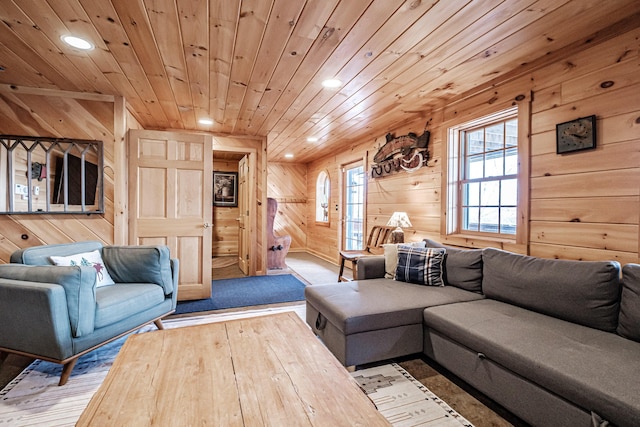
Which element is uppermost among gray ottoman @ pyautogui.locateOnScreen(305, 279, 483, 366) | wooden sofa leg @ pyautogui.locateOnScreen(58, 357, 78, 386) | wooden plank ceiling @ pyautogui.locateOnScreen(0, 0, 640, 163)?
wooden plank ceiling @ pyautogui.locateOnScreen(0, 0, 640, 163)

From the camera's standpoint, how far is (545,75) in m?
2.37

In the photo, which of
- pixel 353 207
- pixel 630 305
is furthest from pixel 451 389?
pixel 353 207

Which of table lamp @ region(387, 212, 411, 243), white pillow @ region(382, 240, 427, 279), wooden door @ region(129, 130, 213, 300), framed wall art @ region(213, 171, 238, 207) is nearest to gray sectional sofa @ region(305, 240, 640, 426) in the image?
white pillow @ region(382, 240, 427, 279)

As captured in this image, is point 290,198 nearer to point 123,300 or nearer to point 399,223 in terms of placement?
point 399,223

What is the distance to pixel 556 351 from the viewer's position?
1471 millimetres

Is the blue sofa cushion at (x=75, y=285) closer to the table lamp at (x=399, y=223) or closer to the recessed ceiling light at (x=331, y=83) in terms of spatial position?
the recessed ceiling light at (x=331, y=83)

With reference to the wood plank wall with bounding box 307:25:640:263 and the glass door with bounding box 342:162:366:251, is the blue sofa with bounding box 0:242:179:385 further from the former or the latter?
the glass door with bounding box 342:162:366:251

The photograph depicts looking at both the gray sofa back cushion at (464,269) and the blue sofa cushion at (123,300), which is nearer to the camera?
the blue sofa cushion at (123,300)

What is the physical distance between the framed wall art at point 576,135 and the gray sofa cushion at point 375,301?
1290 millimetres

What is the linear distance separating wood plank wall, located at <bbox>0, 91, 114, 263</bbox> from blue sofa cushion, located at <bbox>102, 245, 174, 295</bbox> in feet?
2.57

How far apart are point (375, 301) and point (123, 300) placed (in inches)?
73.6

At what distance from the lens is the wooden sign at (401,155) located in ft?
11.9

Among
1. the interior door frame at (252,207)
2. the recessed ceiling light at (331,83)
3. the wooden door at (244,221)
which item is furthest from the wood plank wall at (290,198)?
the recessed ceiling light at (331,83)

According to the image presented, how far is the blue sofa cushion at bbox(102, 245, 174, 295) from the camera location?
2.63 m
